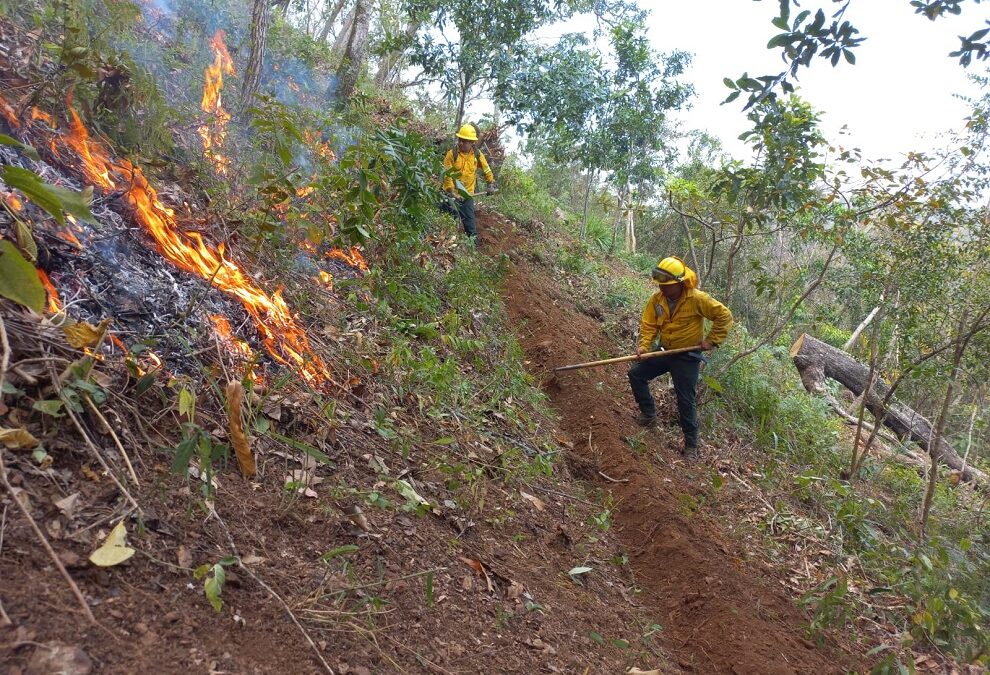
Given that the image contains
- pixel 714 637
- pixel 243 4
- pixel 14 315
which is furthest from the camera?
pixel 243 4

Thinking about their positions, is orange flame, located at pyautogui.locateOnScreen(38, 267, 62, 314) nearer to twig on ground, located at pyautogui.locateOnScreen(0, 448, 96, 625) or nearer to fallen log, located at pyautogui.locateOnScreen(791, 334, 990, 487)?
twig on ground, located at pyautogui.locateOnScreen(0, 448, 96, 625)

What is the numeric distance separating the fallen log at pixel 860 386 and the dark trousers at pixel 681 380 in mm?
4679

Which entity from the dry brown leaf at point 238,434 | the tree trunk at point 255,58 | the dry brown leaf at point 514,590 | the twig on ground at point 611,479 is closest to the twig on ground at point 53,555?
the dry brown leaf at point 238,434

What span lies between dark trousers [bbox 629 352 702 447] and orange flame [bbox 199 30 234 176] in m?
4.49

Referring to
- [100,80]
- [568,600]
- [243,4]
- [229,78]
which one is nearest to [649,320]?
[568,600]

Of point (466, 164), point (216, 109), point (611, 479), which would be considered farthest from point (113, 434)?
point (466, 164)

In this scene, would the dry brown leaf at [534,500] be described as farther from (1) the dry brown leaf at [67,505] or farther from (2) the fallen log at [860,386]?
(2) the fallen log at [860,386]

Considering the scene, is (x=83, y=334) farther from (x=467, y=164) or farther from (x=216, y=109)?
(x=467, y=164)

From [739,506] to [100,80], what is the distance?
20.4ft

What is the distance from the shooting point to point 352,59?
12.3 m

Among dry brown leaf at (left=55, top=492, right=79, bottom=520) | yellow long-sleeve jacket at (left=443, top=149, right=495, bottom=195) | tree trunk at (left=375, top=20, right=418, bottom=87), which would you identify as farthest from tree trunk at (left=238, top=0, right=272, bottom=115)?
tree trunk at (left=375, top=20, right=418, bottom=87)

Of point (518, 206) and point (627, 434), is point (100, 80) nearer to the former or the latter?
point (627, 434)

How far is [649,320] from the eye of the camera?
7.02 metres

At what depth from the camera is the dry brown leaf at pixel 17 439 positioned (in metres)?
2.49
